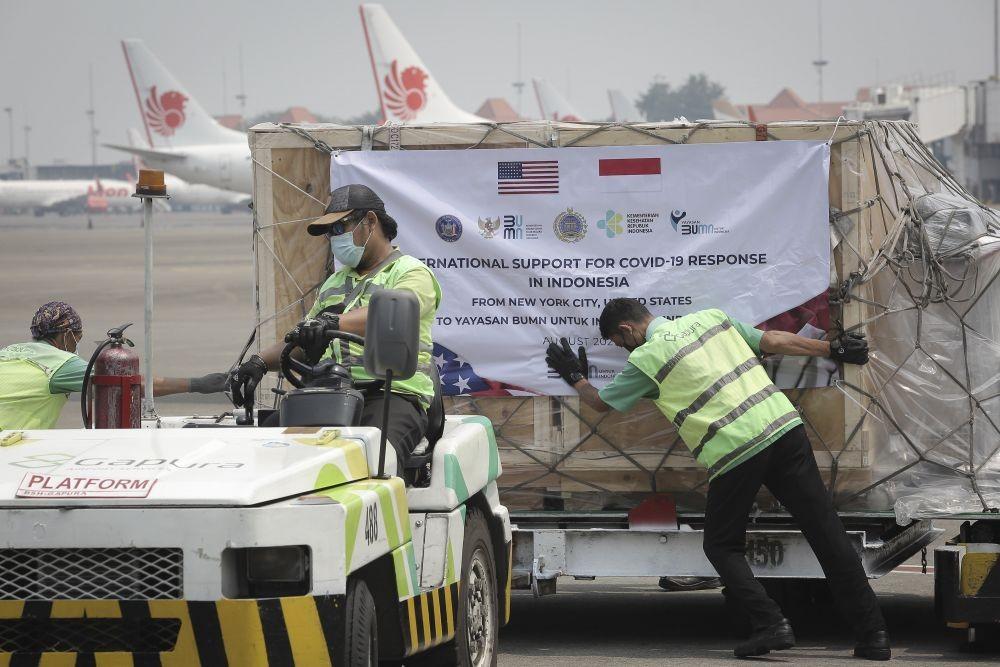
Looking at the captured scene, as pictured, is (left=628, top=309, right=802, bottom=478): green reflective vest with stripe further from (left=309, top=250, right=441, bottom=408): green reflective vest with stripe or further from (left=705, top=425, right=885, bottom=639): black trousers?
(left=309, top=250, right=441, bottom=408): green reflective vest with stripe

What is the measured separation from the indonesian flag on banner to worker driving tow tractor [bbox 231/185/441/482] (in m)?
1.85

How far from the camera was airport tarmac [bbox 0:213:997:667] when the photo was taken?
24.0 ft

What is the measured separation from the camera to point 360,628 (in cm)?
463

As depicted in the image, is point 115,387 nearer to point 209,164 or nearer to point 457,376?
point 457,376

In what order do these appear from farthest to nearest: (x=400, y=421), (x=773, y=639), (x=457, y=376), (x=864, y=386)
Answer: (x=457, y=376), (x=864, y=386), (x=773, y=639), (x=400, y=421)

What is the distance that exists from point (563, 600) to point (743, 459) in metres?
2.39

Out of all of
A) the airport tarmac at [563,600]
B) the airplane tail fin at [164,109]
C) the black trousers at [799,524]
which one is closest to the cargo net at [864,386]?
the black trousers at [799,524]

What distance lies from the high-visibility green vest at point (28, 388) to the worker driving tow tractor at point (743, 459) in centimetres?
259

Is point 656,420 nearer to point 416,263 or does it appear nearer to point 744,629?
point 744,629

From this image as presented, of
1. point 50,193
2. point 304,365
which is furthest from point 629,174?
point 50,193

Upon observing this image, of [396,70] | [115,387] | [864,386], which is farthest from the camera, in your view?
[396,70]

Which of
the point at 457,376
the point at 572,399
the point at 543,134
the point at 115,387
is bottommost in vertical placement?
the point at 572,399

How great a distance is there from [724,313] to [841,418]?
31.1 inches

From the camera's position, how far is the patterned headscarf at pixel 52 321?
6.73m
